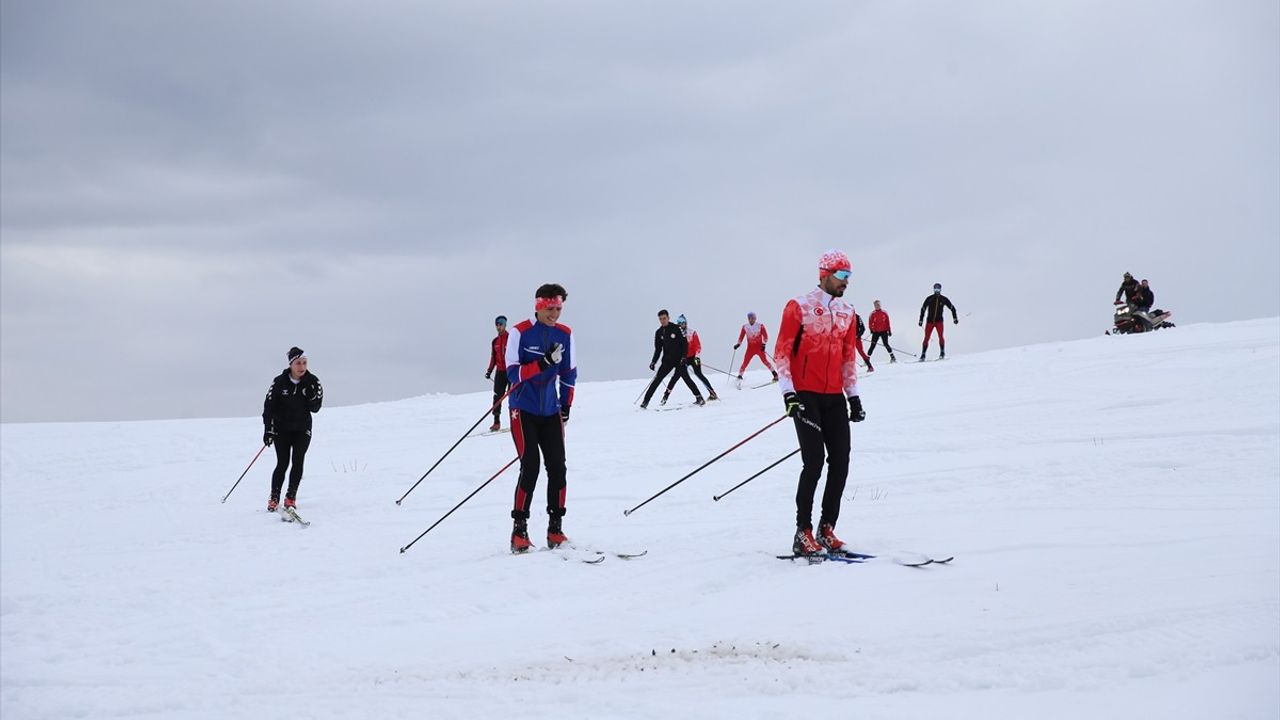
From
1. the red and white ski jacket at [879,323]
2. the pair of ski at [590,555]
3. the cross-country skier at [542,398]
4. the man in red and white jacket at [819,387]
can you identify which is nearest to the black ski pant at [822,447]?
the man in red and white jacket at [819,387]

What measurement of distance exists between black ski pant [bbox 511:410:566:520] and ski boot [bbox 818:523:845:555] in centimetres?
239

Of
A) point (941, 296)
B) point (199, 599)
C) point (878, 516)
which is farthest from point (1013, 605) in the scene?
point (941, 296)

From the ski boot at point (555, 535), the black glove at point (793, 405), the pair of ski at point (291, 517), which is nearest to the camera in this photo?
the black glove at point (793, 405)

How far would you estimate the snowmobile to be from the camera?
2422 centimetres

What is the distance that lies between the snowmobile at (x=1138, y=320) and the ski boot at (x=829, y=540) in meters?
20.6

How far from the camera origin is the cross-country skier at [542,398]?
27.3 ft

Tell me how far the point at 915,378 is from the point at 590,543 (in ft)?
41.5

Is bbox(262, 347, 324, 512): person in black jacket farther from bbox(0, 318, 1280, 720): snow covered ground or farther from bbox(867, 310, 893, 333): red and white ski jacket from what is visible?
bbox(867, 310, 893, 333): red and white ski jacket

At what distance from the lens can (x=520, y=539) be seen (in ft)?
28.0

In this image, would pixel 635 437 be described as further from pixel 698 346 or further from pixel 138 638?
pixel 138 638

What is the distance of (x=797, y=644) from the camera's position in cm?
530

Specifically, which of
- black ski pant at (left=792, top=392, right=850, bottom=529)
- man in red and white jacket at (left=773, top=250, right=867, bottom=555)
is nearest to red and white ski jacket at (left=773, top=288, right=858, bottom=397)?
man in red and white jacket at (left=773, top=250, right=867, bottom=555)

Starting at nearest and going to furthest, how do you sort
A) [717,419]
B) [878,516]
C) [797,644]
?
[797,644] → [878,516] → [717,419]

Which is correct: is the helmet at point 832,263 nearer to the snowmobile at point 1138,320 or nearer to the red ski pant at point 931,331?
the red ski pant at point 931,331
